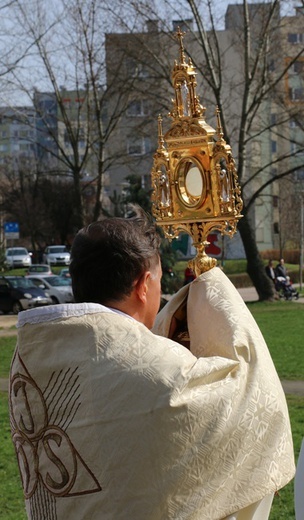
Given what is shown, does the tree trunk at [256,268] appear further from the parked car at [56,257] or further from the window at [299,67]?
the parked car at [56,257]

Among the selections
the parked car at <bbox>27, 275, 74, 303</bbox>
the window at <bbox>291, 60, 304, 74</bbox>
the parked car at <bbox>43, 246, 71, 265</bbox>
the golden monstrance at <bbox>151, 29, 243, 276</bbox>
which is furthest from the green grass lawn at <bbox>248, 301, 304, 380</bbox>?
the parked car at <bbox>43, 246, 71, 265</bbox>

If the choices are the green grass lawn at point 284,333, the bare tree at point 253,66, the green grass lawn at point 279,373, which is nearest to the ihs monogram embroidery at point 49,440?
the green grass lawn at point 279,373

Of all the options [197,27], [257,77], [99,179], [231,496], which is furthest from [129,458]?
[99,179]

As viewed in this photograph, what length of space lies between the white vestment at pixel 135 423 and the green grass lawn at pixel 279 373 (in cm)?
389

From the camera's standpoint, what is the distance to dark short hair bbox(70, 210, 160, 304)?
2797 mm

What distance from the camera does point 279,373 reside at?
13.2 metres

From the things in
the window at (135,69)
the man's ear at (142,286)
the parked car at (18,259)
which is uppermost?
the window at (135,69)

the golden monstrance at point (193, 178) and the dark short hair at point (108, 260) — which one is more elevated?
the golden monstrance at point (193, 178)

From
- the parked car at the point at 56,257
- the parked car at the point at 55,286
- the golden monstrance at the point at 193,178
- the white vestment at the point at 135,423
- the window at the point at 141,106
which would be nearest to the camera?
the white vestment at the point at 135,423

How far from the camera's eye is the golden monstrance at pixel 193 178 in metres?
3.41

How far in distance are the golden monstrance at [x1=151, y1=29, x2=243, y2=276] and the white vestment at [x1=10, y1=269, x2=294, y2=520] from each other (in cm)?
72

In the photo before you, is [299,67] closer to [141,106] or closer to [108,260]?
[141,106]

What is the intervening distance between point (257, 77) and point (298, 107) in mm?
2419

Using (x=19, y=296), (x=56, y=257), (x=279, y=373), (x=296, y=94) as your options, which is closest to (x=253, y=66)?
(x=296, y=94)
